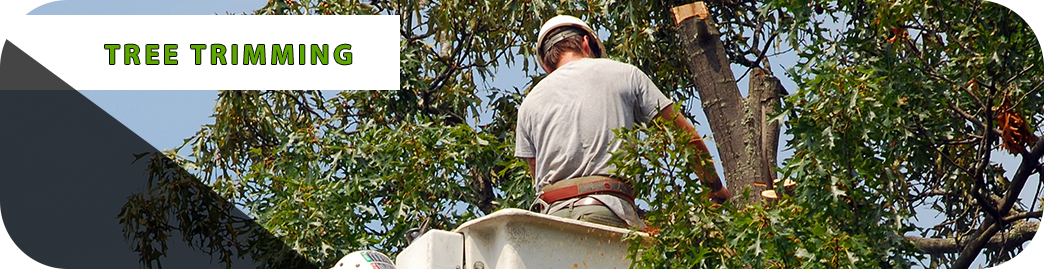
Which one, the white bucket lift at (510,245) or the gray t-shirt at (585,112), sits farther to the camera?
the gray t-shirt at (585,112)

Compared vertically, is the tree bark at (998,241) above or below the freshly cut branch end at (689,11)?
below

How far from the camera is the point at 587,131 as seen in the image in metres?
6.11

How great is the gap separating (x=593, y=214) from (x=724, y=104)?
3.02m

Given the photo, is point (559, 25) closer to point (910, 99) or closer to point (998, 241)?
point (910, 99)

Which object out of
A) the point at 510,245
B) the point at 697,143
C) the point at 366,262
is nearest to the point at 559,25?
the point at 697,143

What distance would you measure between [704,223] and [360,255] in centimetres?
132

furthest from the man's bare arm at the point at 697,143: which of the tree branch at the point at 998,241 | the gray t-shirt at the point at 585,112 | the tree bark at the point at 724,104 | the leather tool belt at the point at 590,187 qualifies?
the tree branch at the point at 998,241

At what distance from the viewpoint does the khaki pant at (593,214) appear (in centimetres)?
590

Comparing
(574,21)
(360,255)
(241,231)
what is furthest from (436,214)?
(360,255)

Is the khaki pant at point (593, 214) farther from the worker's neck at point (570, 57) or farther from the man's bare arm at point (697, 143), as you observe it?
the worker's neck at point (570, 57)

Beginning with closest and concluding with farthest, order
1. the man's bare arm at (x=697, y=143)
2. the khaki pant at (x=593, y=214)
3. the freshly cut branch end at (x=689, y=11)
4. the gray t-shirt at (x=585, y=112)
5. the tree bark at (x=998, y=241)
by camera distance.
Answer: the man's bare arm at (x=697, y=143) → the khaki pant at (x=593, y=214) → the gray t-shirt at (x=585, y=112) → the tree bark at (x=998, y=241) → the freshly cut branch end at (x=689, y=11)

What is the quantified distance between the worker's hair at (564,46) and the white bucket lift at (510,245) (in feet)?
3.75

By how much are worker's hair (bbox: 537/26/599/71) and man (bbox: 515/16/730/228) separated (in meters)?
0.09

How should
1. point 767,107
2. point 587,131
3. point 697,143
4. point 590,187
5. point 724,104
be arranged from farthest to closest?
point 724,104, point 767,107, point 587,131, point 590,187, point 697,143
